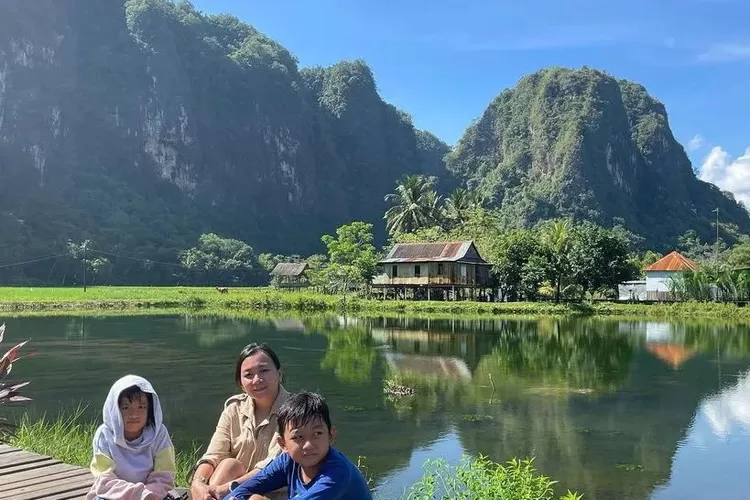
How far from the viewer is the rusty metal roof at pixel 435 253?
128ft

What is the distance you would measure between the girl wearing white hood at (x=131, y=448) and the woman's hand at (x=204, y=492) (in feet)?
0.43

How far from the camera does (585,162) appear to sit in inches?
3888

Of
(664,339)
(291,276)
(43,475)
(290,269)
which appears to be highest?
(290,269)

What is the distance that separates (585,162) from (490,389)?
91774 mm

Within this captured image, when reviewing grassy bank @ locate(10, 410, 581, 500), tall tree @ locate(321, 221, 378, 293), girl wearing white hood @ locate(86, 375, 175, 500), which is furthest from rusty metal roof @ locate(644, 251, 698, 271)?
girl wearing white hood @ locate(86, 375, 175, 500)

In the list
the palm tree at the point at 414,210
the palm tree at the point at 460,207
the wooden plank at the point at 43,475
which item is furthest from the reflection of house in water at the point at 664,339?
the palm tree at the point at 414,210

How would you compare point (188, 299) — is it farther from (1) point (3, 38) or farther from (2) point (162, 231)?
(1) point (3, 38)

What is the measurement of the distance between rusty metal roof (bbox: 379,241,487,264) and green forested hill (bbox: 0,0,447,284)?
32932 mm

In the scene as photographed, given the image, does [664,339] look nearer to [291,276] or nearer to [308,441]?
[308,441]

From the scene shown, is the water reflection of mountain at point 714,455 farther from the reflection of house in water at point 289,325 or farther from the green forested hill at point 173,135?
the green forested hill at point 173,135

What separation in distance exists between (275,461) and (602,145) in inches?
4264

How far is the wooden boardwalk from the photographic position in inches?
151

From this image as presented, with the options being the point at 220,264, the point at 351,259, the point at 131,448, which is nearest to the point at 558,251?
the point at 351,259

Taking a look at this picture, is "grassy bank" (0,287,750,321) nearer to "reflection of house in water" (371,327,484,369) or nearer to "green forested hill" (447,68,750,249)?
"reflection of house in water" (371,327,484,369)
